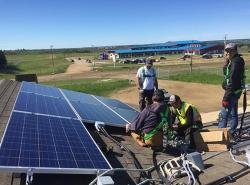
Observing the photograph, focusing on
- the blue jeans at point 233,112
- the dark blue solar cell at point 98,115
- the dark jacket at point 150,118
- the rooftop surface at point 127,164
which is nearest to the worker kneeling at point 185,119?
the rooftop surface at point 127,164

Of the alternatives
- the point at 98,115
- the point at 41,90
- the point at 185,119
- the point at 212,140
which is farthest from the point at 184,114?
the point at 41,90

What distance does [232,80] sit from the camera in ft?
27.4

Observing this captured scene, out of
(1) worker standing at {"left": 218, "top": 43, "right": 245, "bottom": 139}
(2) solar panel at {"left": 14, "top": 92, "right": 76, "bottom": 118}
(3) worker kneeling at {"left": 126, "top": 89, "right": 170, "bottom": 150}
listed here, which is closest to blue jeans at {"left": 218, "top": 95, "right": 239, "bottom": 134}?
(1) worker standing at {"left": 218, "top": 43, "right": 245, "bottom": 139}

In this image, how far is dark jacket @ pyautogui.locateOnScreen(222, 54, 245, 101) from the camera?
8219 mm

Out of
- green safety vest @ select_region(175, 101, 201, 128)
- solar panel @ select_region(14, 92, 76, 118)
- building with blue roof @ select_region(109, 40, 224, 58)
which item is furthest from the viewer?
building with blue roof @ select_region(109, 40, 224, 58)

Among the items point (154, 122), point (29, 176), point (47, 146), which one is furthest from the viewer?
point (154, 122)

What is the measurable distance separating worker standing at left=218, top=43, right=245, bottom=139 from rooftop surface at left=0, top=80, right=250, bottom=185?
1663mm

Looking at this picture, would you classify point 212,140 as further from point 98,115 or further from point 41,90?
point 41,90

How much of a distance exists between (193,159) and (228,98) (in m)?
3.19

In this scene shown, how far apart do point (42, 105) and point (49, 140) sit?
9.39 feet

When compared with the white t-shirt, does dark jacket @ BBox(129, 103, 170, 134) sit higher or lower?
lower

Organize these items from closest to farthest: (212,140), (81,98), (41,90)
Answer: (212,140)
(41,90)
(81,98)

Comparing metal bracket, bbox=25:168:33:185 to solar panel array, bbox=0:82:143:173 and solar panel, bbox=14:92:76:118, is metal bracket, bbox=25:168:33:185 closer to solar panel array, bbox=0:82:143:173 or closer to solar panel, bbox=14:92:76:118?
solar panel array, bbox=0:82:143:173

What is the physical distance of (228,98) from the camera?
854cm
